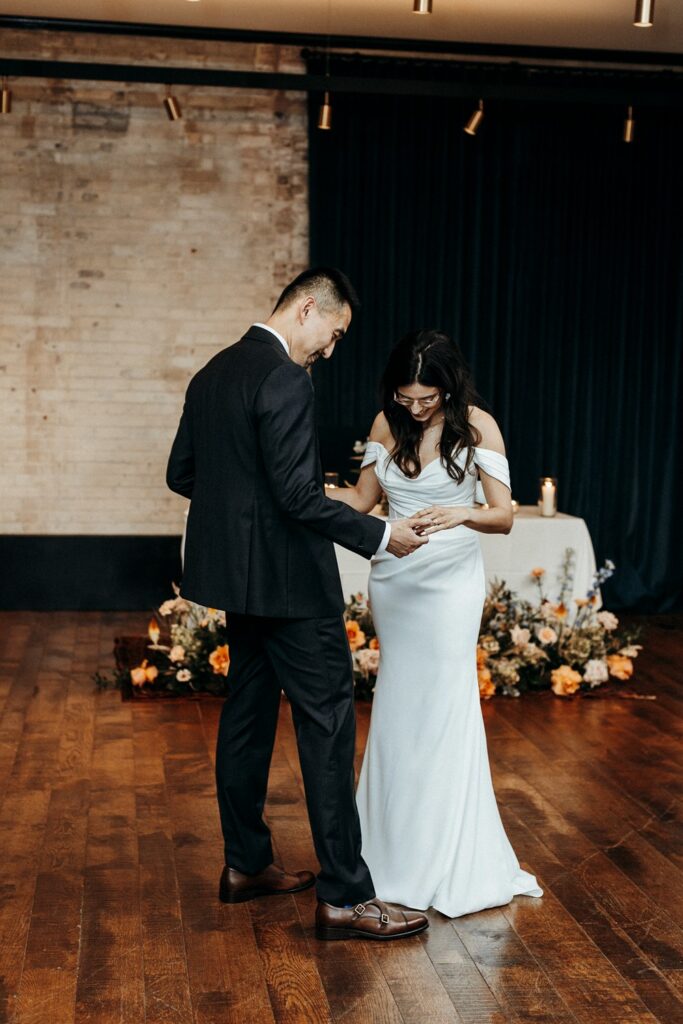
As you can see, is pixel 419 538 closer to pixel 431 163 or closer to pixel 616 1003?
pixel 616 1003

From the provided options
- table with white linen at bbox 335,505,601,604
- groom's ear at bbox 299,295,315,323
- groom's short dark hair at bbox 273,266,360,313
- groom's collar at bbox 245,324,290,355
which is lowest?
table with white linen at bbox 335,505,601,604

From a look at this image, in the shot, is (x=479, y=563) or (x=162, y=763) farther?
(x=162, y=763)

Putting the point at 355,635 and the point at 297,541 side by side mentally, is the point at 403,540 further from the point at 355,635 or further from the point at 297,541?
the point at 355,635

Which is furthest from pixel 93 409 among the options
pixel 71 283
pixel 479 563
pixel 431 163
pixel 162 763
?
pixel 479 563

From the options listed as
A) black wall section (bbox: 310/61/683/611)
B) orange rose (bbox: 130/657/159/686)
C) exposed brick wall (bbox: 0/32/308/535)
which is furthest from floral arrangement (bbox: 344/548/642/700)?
exposed brick wall (bbox: 0/32/308/535)

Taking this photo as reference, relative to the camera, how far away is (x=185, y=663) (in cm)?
577

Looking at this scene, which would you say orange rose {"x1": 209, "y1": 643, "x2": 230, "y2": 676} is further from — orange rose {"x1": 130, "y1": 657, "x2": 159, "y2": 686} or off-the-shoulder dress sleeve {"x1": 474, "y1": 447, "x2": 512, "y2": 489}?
off-the-shoulder dress sleeve {"x1": 474, "y1": 447, "x2": 512, "y2": 489}

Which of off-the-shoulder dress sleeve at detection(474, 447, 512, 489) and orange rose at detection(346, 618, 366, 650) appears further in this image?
orange rose at detection(346, 618, 366, 650)

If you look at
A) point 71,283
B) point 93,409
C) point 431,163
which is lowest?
point 93,409

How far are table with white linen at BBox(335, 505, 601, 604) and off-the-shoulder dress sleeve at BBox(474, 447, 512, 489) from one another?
2788 mm

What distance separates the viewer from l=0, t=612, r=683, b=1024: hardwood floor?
2.84 metres

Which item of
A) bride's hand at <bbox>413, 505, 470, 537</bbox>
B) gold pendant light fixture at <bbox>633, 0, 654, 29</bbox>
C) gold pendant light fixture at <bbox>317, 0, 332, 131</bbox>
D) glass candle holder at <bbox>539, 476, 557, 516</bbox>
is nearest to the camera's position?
bride's hand at <bbox>413, 505, 470, 537</bbox>

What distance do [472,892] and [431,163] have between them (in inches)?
232

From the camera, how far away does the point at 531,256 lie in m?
8.37
